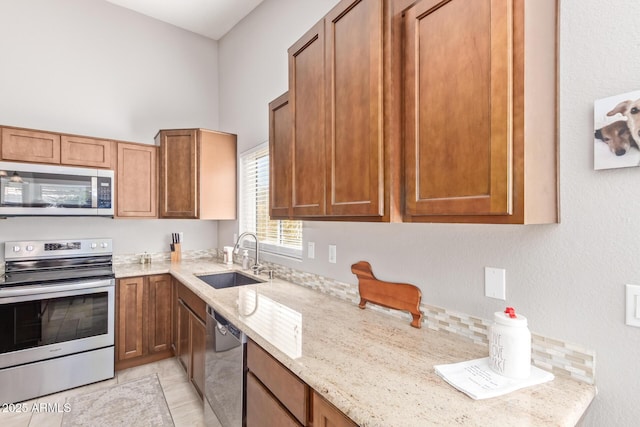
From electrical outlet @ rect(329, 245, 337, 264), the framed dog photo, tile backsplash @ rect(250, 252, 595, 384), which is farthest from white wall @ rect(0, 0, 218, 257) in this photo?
the framed dog photo

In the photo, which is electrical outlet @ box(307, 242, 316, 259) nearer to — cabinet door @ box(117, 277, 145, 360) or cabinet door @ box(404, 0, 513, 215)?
cabinet door @ box(404, 0, 513, 215)

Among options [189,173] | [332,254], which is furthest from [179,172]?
[332,254]

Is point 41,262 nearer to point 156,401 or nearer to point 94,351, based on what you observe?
point 94,351

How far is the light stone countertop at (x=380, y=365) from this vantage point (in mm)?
849

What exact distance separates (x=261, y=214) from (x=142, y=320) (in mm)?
1445

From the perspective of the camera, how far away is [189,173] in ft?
10.6

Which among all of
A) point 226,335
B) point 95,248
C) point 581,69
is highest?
point 581,69

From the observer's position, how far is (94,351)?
2.63m

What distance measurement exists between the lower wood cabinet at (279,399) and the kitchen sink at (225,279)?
4.28 feet

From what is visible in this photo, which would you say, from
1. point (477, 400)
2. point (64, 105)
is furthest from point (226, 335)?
point (64, 105)

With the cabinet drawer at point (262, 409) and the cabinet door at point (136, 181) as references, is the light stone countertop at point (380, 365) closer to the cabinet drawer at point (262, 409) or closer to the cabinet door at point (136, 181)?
the cabinet drawer at point (262, 409)

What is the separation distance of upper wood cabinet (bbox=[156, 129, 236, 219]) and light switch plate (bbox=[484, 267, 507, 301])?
2.72 m

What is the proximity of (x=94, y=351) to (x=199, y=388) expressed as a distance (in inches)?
41.3

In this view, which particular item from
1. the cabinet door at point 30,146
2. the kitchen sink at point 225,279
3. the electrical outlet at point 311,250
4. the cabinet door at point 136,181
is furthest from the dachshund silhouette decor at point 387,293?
the cabinet door at point 30,146
